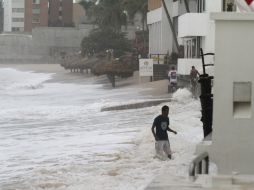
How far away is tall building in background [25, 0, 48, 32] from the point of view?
14375cm

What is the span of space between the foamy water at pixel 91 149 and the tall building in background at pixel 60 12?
120 metres

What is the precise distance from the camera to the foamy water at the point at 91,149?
1207cm

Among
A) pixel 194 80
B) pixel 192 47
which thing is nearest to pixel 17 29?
pixel 192 47

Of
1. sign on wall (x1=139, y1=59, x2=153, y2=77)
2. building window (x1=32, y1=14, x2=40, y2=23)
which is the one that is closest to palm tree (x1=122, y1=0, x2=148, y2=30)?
sign on wall (x1=139, y1=59, x2=153, y2=77)

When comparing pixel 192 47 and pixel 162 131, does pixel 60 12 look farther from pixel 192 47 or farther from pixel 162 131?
pixel 162 131

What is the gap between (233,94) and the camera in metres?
8.62

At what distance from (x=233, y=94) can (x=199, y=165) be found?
109cm

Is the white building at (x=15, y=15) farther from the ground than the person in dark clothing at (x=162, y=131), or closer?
farther from the ground

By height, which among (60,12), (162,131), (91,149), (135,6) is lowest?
(91,149)

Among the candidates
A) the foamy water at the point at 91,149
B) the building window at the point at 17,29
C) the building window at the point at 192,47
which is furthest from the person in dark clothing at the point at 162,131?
the building window at the point at 17,29

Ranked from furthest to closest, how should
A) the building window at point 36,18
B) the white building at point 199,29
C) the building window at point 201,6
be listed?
the building window at point 36,18 < the building window at point 201,6 < the white building at point 199,29

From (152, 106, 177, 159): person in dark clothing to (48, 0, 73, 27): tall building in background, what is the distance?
13385 cm

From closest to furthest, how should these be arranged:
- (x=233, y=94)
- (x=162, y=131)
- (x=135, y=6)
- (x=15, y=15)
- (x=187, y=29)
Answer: (x=233, y=94) < (x=162, y=131) < (x=187, y=29) < (x=135, y=6) < (x=15, y=15)

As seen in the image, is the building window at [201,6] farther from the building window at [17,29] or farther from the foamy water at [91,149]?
the building window at [17,29]
